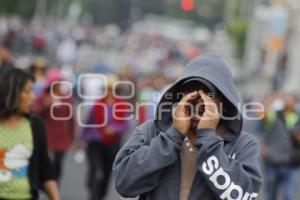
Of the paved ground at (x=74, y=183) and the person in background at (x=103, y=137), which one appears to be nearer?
the person in background at (x=103, y=137)

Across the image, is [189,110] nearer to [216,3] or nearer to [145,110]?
[145,110]

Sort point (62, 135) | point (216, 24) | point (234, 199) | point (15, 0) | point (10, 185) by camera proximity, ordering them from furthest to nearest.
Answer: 1. point (216, 24)
2. point (15, 0)
3. point (62, 135)
4. point (10, 185)
5. point (234, 199)

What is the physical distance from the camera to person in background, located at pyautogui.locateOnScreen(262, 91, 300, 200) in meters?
10.3

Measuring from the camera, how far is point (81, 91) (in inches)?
531

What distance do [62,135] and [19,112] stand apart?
5.01 metres

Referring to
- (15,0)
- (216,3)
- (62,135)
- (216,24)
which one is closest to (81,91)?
(62,135)

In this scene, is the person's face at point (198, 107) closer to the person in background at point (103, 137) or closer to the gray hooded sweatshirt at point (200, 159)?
the gray hooded sweatshirt at point (200, 159)

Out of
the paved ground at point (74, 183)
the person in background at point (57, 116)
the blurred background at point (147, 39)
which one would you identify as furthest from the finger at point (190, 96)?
the blurred background at point (147, 39)

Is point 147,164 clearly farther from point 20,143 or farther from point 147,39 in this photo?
point 147,39

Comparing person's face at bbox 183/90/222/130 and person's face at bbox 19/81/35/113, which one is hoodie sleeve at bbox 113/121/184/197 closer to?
person's face at bbox 183/90/222/130

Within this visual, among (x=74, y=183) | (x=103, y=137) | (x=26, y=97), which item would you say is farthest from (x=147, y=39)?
(x=26, y=97)

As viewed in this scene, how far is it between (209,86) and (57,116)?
6100 mm

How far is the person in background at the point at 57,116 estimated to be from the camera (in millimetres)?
9625

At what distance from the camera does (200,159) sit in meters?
3.62
